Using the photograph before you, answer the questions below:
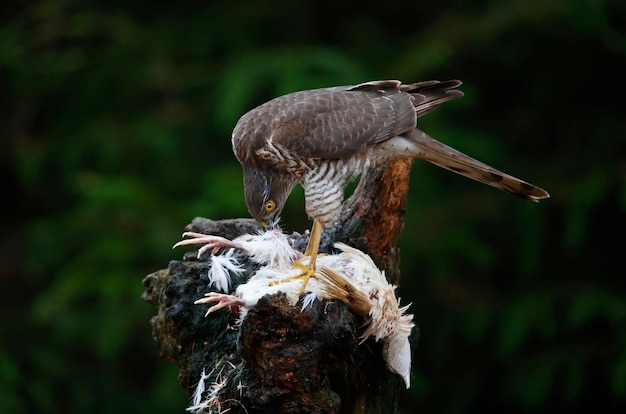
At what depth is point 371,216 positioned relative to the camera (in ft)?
11.3

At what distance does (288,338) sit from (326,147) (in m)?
0.98

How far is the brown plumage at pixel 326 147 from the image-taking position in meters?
3.46

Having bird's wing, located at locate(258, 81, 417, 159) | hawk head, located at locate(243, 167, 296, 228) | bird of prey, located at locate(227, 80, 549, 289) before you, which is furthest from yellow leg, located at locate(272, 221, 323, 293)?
bird's wing, located at locate(258, 81, 417, 159)

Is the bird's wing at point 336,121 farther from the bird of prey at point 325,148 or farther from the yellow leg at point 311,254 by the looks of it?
the yellow leg at point 311,254

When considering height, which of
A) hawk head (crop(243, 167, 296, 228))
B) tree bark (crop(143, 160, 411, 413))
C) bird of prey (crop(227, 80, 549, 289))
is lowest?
tree bark (crop(143, 160, 411, 413))

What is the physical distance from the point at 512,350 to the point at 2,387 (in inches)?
137

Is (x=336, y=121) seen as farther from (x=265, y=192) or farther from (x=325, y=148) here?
(x=265, y=192)

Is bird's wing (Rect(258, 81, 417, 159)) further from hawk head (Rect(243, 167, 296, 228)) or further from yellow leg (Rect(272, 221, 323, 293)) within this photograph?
yellow leg (Rect(272, 221, 323, 293))

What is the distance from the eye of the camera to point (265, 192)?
11.5ft

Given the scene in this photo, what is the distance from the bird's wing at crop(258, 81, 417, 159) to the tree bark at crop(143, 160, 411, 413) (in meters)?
0.15

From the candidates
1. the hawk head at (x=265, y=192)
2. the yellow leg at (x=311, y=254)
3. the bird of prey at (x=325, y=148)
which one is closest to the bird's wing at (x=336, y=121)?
the bird of prey at (x=325, y=148)

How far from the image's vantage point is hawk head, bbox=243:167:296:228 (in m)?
3.46

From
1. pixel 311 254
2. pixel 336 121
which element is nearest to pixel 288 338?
pixel 311 254

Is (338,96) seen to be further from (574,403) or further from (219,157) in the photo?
(574,403)
